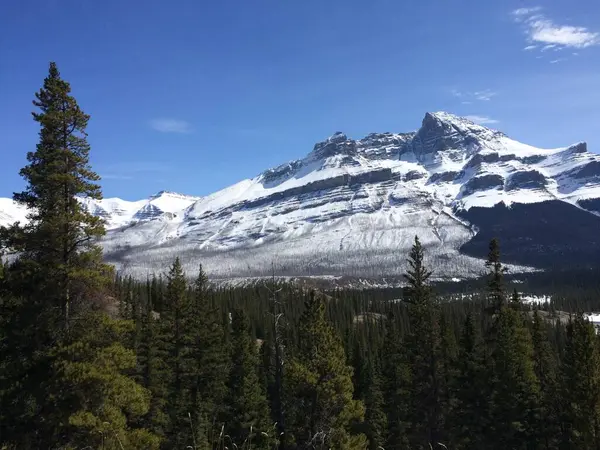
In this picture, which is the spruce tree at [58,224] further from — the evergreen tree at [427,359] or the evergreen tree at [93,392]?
the evergreen tree at [427,359]

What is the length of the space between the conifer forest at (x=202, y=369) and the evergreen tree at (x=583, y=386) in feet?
0.27

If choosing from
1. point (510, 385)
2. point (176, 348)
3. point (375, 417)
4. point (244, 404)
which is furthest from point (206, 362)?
point (510, 385)

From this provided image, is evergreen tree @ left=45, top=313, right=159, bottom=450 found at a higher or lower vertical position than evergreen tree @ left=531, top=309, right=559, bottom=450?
higher

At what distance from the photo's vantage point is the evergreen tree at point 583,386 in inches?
1086

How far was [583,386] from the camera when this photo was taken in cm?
2828

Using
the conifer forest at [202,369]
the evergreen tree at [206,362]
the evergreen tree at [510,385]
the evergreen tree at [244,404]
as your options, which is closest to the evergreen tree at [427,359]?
the conifer forest at [202,369]

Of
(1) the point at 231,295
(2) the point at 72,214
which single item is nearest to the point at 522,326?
(2) the point at 72,214

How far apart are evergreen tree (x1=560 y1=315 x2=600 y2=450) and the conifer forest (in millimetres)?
82

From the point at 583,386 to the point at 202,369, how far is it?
2970 centimetres

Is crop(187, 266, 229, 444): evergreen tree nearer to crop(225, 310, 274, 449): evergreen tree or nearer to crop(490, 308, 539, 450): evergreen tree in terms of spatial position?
crop(225, 310, 274, 449): evergreen tree

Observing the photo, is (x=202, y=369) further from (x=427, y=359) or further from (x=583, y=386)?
(x=583, y=386)

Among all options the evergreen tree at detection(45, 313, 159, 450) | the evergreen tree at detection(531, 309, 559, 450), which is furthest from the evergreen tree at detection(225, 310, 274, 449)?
the evergreen tree at detection(45, 313, 159, 450)

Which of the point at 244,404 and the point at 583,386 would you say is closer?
the point at 583,386

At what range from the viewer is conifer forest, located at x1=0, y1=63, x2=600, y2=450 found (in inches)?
592
